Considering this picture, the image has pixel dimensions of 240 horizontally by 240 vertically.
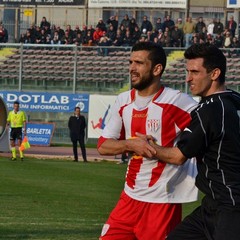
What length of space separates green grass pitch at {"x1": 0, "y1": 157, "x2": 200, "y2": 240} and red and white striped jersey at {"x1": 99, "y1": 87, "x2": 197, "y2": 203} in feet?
17.8

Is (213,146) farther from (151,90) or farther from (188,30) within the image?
(188,30)

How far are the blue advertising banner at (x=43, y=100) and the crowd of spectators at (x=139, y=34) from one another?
3.11 meters

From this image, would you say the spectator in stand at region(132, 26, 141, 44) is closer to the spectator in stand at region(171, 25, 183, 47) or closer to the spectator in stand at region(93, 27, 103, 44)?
the spectator in stand at region(171, 25, 183, 47)

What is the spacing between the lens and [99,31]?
47719mm

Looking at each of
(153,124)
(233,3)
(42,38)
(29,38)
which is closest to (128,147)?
(153,124)

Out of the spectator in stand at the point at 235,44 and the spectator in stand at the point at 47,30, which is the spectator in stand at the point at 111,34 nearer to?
the spectator in stand at the point at 47,30

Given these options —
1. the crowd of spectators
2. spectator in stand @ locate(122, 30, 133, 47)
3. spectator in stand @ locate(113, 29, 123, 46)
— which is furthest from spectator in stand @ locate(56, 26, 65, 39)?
spectator in stand @ locate(122, 30, 133, 47)


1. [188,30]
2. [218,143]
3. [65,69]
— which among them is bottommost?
[65,69]

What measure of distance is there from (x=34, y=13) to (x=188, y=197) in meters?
45.3

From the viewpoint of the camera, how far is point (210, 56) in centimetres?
762

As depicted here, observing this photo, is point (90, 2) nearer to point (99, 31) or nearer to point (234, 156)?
point (99, 31)

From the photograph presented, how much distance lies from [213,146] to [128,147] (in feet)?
3.08

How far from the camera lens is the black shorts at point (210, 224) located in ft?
24.5

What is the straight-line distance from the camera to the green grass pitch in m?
14.8
